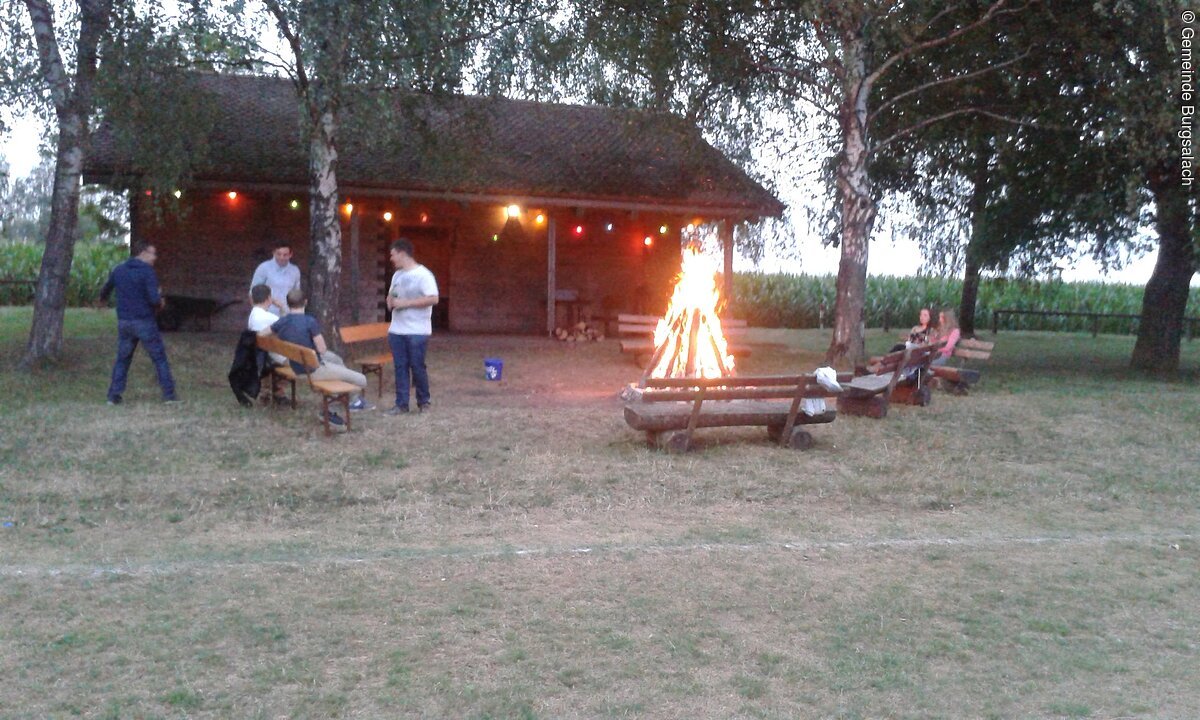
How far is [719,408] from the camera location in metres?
9.20

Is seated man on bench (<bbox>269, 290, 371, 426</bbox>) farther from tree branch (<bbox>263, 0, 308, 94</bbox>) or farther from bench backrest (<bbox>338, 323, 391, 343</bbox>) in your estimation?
tree branch (<bbox>263, 0, 308, 94</bbox>)

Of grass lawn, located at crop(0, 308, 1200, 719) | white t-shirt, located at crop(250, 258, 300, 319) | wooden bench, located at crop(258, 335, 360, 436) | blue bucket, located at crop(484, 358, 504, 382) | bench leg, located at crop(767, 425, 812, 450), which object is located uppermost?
white t-shirt, located at crop(250, 258, 300, 319)

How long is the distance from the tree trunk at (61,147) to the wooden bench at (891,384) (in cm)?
950

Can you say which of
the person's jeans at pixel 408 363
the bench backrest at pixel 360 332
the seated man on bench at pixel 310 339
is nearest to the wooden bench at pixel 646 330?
the bench backrest at pixel 360 332

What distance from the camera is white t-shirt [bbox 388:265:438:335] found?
32.2 ft

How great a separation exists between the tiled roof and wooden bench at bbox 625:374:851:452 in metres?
6.41

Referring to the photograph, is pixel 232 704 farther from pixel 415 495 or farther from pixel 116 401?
pixel 116 401

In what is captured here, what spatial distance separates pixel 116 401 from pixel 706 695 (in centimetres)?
820

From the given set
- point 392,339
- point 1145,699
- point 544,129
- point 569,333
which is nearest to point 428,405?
point 392,339

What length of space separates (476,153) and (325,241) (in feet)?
14.2

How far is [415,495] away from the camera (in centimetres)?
763

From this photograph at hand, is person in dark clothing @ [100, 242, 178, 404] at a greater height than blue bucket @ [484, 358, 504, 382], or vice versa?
person in dark clothing @ [100, 242, 178, 404]

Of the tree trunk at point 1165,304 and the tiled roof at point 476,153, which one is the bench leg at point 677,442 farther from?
the tree trunk at point 1165,304

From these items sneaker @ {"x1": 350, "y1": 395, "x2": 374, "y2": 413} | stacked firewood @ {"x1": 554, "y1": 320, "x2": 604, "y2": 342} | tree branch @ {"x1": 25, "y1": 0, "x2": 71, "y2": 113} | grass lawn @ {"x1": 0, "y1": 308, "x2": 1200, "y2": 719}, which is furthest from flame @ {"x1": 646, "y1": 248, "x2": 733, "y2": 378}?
stacked firewood @ {"x1": 554, "y1": 320, "x2": 604, "y2": 342}
